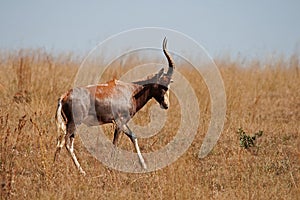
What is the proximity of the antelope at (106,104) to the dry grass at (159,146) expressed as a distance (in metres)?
0.40

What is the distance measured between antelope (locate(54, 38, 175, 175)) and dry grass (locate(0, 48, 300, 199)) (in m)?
0.40

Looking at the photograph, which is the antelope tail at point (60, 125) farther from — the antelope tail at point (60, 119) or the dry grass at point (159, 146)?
the dry grass at point (159, 146)

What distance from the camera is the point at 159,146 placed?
346 inches

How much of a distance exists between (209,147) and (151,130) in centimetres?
133

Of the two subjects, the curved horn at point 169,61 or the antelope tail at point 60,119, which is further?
the curved horn at point 169,61

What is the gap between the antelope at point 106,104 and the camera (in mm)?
7465

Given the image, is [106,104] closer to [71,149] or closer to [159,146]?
[71,149]

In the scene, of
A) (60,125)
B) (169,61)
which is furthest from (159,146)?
(60,125)

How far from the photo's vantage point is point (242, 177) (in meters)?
6.96

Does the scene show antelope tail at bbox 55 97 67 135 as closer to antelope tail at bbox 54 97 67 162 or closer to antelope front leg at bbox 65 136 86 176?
antelope tail at bbox 54 97 67 162

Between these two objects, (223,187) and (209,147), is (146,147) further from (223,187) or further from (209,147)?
(223,187)

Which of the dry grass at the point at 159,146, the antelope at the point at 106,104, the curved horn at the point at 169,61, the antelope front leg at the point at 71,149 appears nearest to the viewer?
the dry grass at the point at 159,146

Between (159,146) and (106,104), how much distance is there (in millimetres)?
1464

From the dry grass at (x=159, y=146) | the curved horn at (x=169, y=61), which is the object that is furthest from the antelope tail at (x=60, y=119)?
the curved horn at (x=169, y=61)
